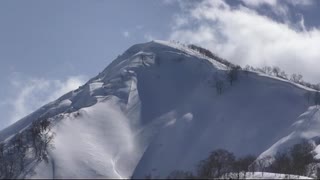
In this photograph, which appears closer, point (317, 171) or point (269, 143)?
point (317, 171)

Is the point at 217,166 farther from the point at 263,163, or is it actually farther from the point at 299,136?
the point at 299,136

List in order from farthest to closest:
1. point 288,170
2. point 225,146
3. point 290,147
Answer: point 225,146 → point 290,147 → point 288,170

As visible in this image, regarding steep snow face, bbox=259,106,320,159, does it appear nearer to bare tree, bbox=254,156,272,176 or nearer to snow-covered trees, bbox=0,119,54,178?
bare tree, bbox=254,156,272,176

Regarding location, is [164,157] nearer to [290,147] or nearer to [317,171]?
[290,147]

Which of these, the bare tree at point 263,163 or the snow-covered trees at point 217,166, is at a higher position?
the bare tree at point 263,163

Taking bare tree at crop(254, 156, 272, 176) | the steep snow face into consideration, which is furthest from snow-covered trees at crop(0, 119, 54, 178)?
the steep snow face

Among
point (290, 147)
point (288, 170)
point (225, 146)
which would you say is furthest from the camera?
point (225, 146)

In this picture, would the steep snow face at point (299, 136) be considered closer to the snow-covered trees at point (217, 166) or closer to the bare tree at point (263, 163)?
the bare tree at point (263, 163)

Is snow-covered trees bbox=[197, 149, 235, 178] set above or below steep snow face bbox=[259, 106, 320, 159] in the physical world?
below

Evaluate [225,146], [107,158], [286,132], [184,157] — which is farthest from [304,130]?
[107,158]

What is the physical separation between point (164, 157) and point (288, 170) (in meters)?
54.5

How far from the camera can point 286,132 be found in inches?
7692

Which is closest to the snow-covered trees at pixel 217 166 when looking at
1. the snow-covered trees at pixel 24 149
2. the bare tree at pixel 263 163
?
the bare tree at pixel 263 163

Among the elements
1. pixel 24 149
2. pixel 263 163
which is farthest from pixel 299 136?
pixel 24 149
